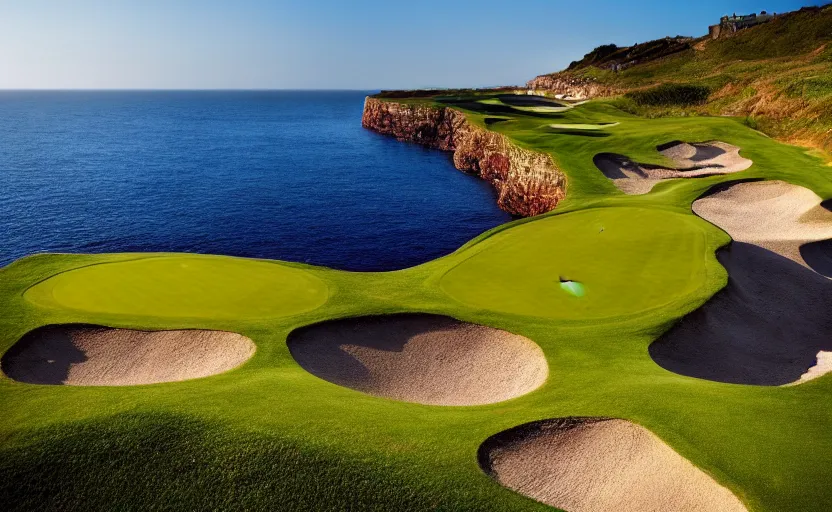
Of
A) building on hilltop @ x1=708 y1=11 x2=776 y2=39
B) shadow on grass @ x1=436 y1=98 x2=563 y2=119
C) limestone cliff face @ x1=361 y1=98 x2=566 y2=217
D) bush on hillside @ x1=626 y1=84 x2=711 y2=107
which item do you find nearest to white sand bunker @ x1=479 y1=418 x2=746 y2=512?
limestone cliff face @ x1=361 y1=98 x2=566 y2=217

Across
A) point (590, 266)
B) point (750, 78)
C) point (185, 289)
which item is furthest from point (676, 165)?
point (185, 289)

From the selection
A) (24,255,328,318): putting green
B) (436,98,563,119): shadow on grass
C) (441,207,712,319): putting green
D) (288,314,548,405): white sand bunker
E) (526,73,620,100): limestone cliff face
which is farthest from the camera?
(526,73,620,100): limestone cliff face

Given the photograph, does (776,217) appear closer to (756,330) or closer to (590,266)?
(756,330)

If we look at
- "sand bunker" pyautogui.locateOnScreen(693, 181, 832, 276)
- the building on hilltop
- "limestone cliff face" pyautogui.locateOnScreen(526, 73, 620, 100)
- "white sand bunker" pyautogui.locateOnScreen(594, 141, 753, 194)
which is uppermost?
the building on hilltop

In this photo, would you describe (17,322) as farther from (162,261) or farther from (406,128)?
(406,128)

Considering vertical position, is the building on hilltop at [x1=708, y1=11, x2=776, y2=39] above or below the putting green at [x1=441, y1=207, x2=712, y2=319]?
above

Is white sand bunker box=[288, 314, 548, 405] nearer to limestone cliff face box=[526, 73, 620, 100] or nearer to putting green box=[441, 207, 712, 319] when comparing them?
putting green box=[441, 207, 712, 319]

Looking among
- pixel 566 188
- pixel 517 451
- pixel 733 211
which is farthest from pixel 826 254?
pixel 517 451
